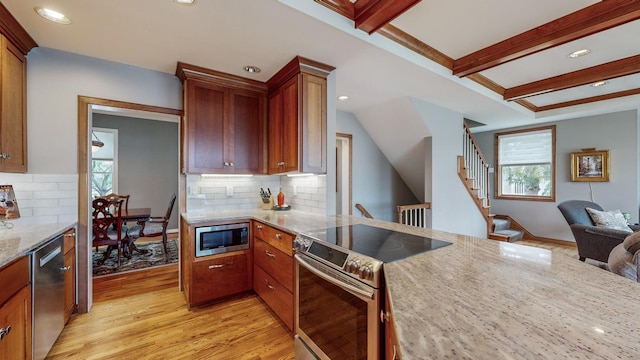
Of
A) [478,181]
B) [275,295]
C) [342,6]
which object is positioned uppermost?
[342,6]

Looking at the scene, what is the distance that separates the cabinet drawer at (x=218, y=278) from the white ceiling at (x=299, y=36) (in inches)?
75.9

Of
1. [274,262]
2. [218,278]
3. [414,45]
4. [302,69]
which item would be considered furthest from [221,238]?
[414,45]

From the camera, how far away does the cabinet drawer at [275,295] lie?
2059 millimetres

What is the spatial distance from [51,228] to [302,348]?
209cm

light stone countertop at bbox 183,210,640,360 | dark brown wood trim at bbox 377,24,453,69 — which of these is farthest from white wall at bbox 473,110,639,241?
light stone countertop at bbox 183,210,640,360

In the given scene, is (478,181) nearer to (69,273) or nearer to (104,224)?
(69,273)

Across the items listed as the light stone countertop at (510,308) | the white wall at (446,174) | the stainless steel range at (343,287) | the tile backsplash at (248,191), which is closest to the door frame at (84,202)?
the tile backsplash at (248,191)

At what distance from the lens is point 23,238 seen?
1665 mm

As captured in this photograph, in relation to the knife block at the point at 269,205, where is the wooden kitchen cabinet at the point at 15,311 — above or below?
below

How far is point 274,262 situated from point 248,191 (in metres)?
1.33

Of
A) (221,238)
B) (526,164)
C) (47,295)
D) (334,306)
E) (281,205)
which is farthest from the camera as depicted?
(526,164)

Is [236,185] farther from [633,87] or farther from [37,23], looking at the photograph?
[633,87]

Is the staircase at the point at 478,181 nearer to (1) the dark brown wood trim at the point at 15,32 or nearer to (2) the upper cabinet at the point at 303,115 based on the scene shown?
(2) the upper cabinet at the point at 303,115

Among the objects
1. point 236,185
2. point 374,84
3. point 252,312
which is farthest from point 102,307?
point 374,84
